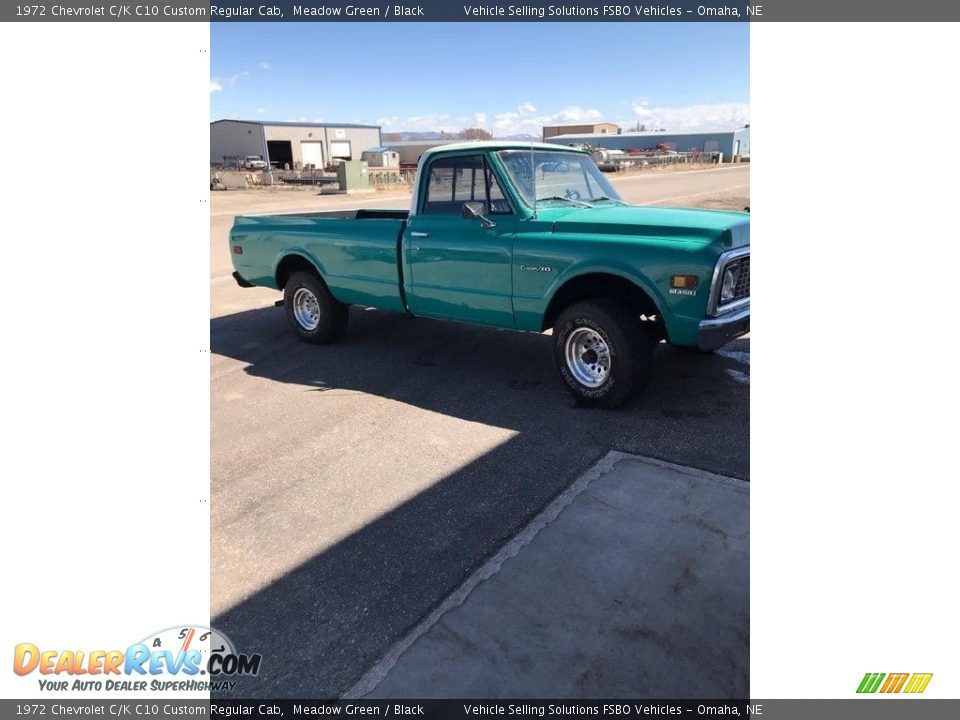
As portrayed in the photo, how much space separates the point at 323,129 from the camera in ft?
216

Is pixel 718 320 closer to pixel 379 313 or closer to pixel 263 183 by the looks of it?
pixel 379 313

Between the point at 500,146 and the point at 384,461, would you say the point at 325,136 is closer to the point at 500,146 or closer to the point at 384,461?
the point at 500,146

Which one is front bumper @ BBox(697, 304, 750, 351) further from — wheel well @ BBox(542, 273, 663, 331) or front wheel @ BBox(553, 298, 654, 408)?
front wheel @ BBox(553, 298, 654, 408)

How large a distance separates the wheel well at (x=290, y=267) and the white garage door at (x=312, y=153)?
199 ft

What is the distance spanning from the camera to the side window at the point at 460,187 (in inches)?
226

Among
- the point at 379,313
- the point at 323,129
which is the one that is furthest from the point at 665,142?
the point at 379,313

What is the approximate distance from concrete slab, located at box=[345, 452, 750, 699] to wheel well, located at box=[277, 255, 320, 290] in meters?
4.53

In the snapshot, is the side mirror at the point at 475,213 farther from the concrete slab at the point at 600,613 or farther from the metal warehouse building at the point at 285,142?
the metal warehouse building at the point at 285,142

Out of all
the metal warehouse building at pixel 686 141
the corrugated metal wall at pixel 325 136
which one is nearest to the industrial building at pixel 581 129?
the metal warehouse building at pixel 686 141

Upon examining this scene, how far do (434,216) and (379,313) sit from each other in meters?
3.01

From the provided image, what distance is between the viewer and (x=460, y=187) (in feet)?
19.5

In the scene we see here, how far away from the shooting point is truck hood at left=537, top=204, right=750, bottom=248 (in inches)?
189
